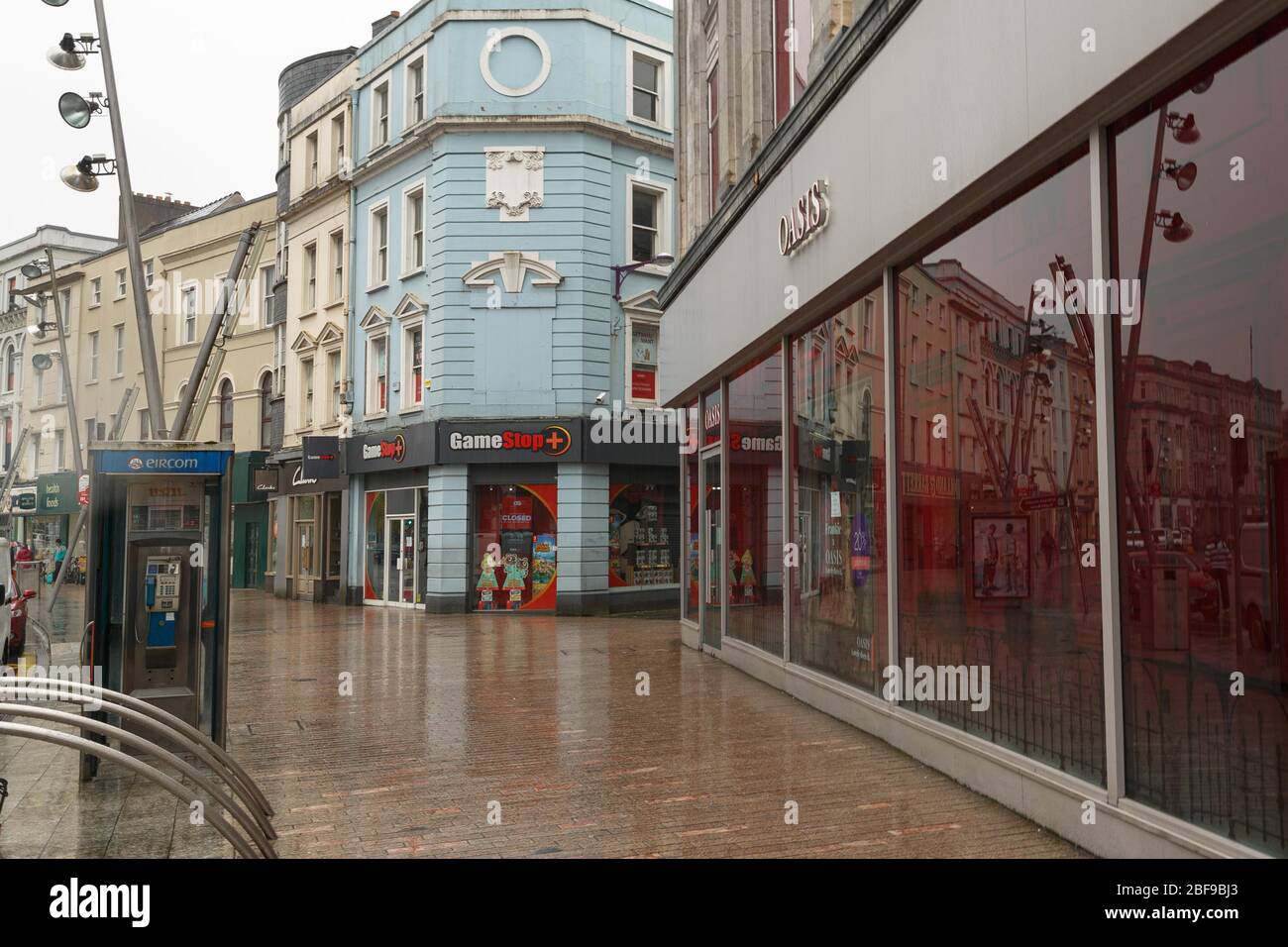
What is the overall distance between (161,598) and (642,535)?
55.1ft

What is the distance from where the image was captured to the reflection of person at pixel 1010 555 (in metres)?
6.72

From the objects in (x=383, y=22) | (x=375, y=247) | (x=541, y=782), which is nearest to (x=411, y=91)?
(x=375, y=247)

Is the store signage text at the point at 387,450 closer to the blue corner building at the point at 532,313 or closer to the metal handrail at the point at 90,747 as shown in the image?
the blue corner building at the point at 532,313

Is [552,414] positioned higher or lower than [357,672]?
higher

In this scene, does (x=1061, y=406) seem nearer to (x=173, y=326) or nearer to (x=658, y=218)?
(x=658, y=218)

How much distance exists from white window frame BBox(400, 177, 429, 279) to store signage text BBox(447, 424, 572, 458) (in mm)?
4871

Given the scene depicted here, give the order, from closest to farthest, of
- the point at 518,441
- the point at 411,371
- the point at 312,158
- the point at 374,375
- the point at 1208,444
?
1. the point at 1208,444
2. the point at 518,441
3. the point at 411,371
4. the point at 374,375
5. the point at 312,158

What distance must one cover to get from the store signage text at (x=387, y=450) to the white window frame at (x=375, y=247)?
167 inches

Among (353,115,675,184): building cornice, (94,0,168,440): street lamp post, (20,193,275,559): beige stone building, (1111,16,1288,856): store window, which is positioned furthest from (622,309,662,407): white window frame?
(1111,16,1288,856): store window

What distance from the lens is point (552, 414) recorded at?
23953 mm

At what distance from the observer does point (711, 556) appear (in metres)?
15.0
